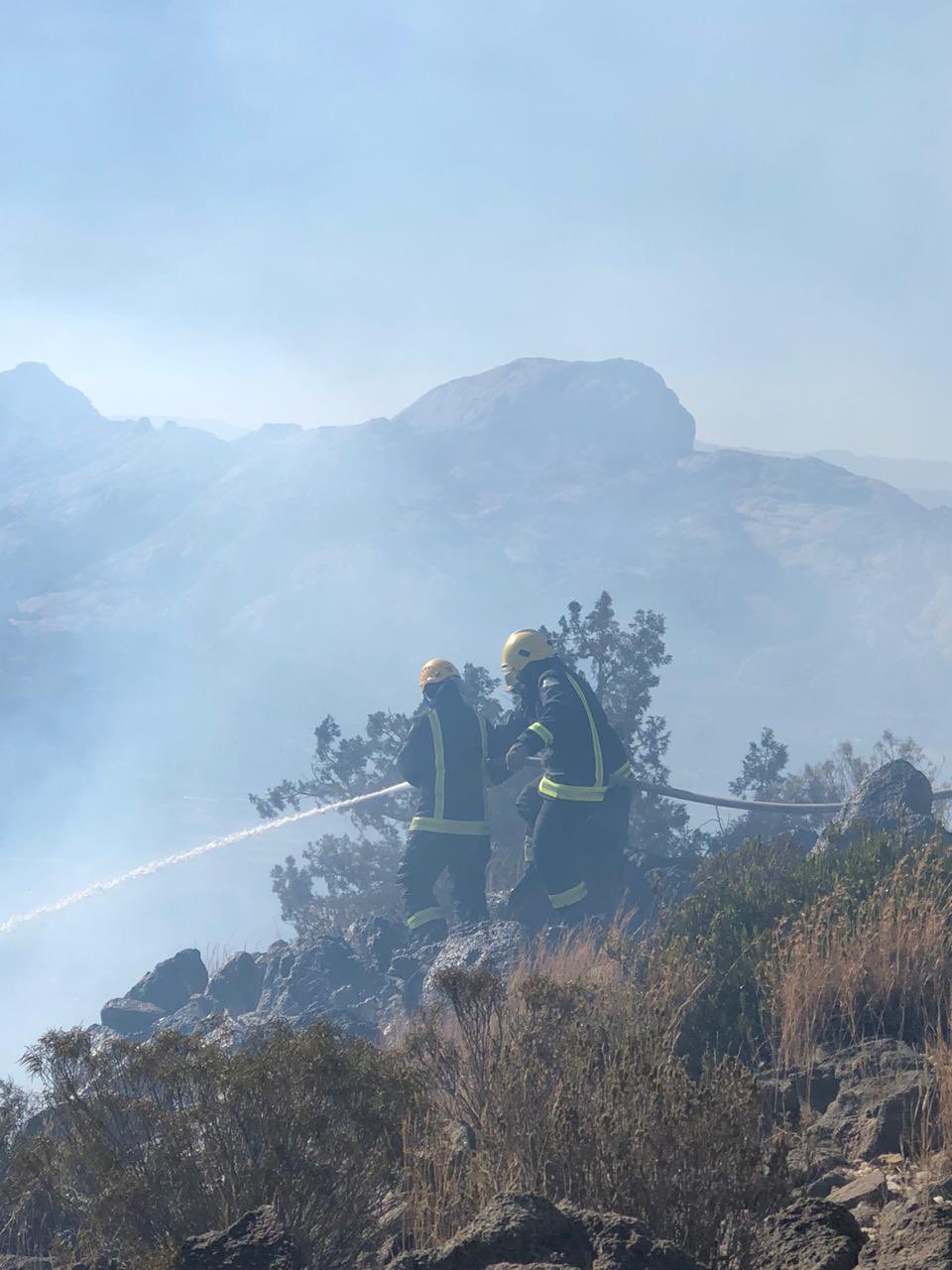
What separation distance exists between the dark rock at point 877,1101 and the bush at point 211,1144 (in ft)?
5.03

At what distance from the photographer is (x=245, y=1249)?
3.49 metres

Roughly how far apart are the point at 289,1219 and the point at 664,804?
39.4ft

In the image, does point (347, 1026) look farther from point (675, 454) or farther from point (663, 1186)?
point (675, 454)

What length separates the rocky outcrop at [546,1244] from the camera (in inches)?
123

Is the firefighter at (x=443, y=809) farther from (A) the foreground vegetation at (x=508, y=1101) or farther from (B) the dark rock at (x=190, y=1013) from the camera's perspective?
(A) the foreground vegetation at (x=508, y=1101)

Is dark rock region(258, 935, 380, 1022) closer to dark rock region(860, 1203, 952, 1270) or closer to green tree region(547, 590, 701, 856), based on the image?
green tree region(547, 590, 701, 856)

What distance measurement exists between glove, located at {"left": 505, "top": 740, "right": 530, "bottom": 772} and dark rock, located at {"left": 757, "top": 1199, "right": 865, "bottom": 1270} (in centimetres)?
806

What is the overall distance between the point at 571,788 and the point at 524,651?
4.14ft

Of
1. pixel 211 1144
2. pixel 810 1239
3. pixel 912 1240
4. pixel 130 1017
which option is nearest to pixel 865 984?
pixel 810 1239

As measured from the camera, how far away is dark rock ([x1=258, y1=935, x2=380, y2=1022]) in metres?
11.6

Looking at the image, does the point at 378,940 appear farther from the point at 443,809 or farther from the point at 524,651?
the point at 524,651

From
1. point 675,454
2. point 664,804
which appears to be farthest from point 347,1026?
point 675,454

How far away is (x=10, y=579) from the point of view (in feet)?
382

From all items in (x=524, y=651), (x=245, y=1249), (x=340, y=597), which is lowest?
(x=245, y=1249)
